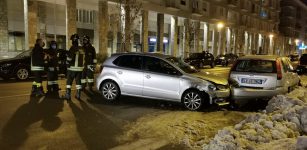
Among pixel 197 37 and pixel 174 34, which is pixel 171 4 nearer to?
pixel 174 34

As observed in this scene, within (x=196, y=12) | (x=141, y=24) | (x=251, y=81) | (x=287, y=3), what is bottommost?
(x=251, y=81)

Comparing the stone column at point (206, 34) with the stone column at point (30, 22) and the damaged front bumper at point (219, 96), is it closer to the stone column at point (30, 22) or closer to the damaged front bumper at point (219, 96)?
the stone column at point (30, 22)

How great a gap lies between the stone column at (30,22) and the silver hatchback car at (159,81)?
15.7 metres

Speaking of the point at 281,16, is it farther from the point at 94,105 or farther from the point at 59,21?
the point at 94,105

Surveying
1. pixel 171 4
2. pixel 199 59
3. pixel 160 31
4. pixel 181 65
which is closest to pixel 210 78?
pixel 181 65

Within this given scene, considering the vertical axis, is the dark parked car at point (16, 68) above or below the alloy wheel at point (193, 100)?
above

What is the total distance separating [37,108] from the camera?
870 cm

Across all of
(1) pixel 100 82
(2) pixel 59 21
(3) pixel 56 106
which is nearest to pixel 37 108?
(3) pixel 56 106

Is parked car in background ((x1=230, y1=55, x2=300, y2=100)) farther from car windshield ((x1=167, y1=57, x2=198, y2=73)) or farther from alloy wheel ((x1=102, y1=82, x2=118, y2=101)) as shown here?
alloy wheel ((x1=102, y1=82, x2=118, y2=101))

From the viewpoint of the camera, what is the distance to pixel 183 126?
7211mm

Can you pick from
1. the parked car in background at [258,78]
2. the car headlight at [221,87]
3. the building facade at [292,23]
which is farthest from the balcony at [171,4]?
the building facade at [292,23]

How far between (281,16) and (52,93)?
3590 inches

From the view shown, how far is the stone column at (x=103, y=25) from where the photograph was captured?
29312mm

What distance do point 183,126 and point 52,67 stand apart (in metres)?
5.69
